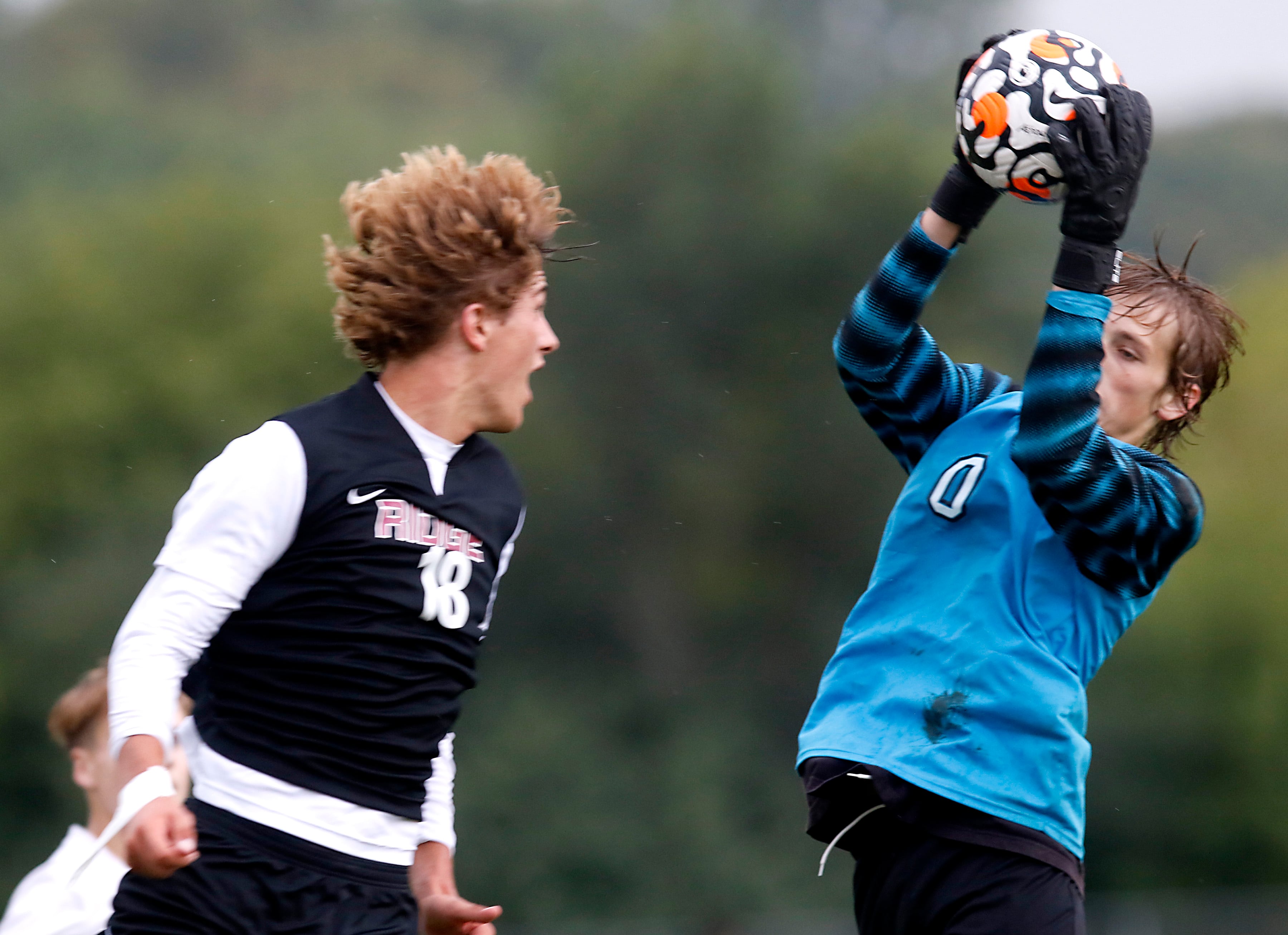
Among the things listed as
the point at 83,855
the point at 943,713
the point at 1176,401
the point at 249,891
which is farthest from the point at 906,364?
the point at 83,855

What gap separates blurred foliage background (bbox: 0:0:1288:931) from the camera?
961 inches

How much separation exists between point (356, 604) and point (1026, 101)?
5.63ft

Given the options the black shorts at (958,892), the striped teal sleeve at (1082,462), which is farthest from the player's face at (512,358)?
the black shorts at (958,892)

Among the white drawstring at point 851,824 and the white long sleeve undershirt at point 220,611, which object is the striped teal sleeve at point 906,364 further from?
the white long sleeve undershirt at point 220,611

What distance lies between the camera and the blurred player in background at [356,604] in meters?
2.79

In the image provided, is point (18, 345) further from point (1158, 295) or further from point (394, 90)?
point (1158, 295)

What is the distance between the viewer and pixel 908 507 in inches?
129

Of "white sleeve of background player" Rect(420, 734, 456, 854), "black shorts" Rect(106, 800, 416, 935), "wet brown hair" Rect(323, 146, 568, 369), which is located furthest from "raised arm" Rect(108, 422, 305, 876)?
"white sleeve of background player" Rect(420, 734, 456, 854)

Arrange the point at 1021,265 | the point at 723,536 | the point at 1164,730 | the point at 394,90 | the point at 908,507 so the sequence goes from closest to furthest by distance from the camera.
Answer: the point at 908,507, the point at 1164,730, the point at 1021,265, the point at 723,536, the point at 394,90

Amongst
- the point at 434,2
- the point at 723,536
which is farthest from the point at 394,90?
the point at 723,536

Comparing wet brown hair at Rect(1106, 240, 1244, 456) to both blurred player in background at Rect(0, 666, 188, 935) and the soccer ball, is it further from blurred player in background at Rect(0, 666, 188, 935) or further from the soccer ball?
blurred player in background at Rect(0, 666, 188, 935)

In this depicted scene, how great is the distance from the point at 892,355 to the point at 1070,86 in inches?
27.0

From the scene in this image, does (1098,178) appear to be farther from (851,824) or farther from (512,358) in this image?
(851,824)

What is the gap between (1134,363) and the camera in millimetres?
3262
